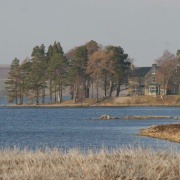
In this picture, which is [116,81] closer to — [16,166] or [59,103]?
[59,103]

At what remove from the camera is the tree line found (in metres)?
149

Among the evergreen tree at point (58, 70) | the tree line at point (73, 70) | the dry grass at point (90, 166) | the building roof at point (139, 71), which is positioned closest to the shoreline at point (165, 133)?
the dry grass at point (90, 166)

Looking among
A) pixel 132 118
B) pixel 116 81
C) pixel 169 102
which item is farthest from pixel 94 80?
pixel 132 118

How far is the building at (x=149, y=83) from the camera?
155 meters

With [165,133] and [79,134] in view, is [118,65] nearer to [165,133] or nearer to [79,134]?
[79,134]

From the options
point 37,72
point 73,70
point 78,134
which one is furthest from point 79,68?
point 78,134

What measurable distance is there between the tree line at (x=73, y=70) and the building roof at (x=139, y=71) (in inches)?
204

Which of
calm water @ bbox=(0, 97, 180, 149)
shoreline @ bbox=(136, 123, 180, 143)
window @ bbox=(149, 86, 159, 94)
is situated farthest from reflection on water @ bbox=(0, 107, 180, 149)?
window @ bbox=(149, 86, 159, 94)

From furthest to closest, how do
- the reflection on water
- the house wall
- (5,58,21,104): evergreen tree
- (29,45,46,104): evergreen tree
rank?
the house wall < (5,58,21,104): evergreen tree < (29,45,46,104): evergreen tree < the reflection on water

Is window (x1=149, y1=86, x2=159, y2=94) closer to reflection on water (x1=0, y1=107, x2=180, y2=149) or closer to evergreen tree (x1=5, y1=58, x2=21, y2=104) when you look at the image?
evergreen tree (x1=5, y1=58, x2=21, y2=104)

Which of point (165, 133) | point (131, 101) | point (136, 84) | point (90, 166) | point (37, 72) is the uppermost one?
point (37, 72)

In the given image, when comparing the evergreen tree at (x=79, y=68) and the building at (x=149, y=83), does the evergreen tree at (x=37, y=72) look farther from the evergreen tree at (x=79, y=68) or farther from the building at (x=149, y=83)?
the building at (x=149, y=83)

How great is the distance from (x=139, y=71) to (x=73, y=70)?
982 inches

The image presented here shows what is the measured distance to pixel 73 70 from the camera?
148750 millimetres
